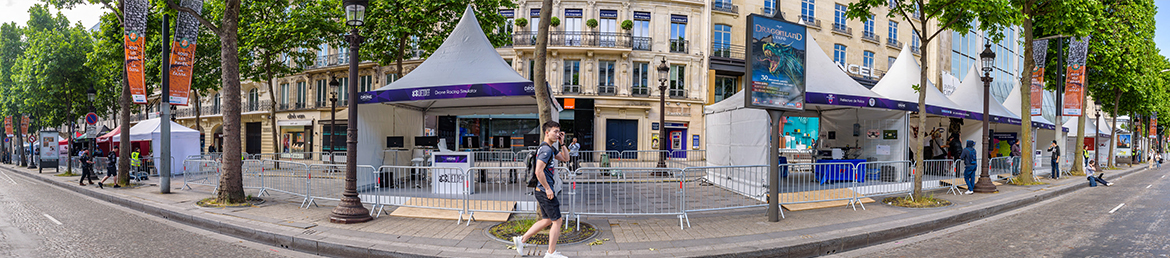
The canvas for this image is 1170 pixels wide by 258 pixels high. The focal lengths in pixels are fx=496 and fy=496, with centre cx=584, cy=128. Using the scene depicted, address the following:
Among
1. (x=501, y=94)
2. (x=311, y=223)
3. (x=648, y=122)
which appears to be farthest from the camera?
(x=648, y=122)

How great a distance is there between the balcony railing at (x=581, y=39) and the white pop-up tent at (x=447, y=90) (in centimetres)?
1152

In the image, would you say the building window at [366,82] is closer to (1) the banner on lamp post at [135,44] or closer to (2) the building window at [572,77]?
(2) the building window at [572,77]

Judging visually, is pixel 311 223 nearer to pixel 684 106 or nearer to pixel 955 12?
pixel 955 12

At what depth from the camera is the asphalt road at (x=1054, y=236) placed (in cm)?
609

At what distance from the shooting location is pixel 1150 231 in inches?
289

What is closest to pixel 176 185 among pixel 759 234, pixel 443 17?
pixel 443 17

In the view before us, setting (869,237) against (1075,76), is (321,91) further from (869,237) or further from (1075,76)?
(1075,76)

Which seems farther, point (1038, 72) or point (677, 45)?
point (677, 45)

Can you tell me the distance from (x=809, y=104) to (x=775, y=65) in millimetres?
5213

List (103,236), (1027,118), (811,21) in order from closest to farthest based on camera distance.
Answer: (103,236), (1027,118), (811,21)

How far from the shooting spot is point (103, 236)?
22.8 ft

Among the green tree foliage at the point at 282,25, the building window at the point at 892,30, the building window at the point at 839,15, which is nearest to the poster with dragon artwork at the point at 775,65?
the green tree foliage at the point at 282,25

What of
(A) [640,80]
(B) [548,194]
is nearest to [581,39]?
(A) [640,80]

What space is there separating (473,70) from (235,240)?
4910 millimetres
